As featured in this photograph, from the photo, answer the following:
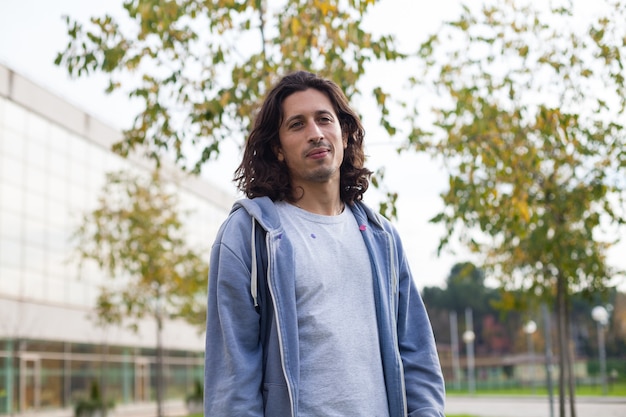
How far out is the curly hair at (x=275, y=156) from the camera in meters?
3.02

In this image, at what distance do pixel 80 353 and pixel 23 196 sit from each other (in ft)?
26.5

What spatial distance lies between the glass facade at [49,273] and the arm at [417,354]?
25.2 m

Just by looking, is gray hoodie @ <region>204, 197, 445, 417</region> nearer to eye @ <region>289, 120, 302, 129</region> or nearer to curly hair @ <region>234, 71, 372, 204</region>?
curly hair @ <region>234, 71, 372, 204</region>

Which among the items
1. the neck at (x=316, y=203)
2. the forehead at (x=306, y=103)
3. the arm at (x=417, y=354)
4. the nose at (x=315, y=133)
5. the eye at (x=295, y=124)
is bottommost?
the arm at (x=417, y=354)

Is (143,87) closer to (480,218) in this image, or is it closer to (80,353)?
(480,218)

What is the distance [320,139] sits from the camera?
292 centimetres

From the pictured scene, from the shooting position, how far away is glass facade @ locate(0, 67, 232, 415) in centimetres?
3120

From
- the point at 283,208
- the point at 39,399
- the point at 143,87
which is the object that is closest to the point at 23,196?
the point at 39,399

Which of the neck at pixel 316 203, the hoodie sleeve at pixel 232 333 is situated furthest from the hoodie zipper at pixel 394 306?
the hoodie sleeve at pixel 232 333

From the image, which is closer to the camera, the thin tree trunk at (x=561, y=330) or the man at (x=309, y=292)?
the man at (x=309, y=292)

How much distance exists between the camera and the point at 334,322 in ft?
8.98

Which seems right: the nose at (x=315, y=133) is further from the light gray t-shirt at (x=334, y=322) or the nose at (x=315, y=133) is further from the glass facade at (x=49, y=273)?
the glass facade at (x=49, y=273)

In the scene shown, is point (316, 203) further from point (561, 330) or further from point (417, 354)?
point (561, 330)

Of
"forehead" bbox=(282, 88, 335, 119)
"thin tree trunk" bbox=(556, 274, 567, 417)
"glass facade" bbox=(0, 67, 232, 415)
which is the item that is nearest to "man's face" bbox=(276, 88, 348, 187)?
"forehead" bbox=(282, 88, 335, 119)
